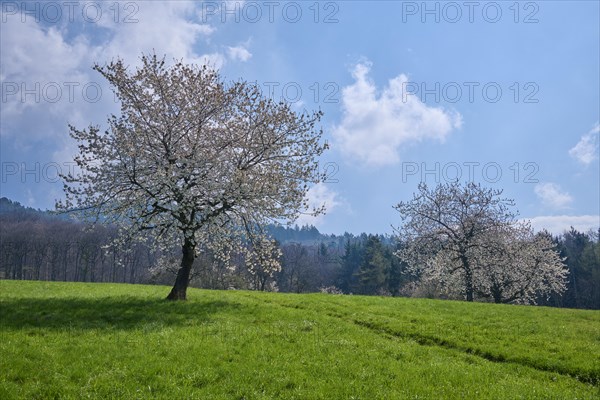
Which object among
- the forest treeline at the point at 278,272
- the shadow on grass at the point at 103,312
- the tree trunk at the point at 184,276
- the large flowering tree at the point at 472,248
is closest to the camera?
the shadow on grass at the point at 103,312

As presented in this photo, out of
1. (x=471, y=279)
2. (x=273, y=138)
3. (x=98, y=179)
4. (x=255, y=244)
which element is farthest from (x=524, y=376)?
(x=471, y=279)

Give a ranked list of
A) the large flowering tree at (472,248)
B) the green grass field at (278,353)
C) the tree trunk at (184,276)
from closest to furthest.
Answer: the green grass field at (278,353)
the tree trunk at (184,276)
the large flowering tree at (472,248)

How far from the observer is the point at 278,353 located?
49.0 ft

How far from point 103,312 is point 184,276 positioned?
20.3 ft

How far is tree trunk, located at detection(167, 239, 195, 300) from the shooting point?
26.6 m

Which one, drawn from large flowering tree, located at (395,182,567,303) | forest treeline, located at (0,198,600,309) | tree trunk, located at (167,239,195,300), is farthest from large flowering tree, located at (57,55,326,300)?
forest treeline, located at (0,198,600,309)

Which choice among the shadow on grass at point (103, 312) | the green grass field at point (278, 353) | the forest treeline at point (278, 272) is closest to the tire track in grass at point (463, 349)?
the green grass field at point (278, 353)

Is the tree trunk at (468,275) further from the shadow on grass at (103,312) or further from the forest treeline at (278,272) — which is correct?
the forest treeline at (278,272)

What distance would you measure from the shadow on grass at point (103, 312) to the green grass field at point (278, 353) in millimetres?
81

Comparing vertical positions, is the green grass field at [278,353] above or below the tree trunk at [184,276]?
below

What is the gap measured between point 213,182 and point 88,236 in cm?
13144

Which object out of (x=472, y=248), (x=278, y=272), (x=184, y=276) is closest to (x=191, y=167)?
(x=184, y=276)

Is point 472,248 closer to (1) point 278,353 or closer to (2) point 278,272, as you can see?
(1) point 278,353

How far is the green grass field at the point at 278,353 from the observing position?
11.8 meters
